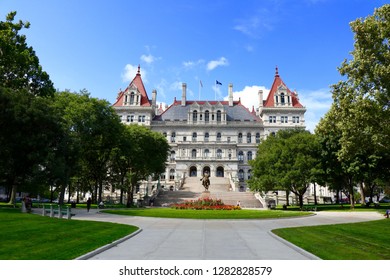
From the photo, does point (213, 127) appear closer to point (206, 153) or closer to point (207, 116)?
point (207, 116)

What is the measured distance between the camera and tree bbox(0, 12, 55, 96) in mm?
29873

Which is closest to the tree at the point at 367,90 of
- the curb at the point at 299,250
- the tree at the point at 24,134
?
the curb at the point at 299,250

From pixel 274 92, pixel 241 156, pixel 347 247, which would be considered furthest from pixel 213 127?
pixel 347 247

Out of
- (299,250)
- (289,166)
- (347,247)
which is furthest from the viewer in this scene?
(289,166)

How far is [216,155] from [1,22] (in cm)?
5494

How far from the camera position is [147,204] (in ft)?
161

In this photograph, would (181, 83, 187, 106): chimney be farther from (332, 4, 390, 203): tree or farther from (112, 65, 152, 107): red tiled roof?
(332, 4, 390, 203): tree

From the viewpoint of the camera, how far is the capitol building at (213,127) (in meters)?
77.3

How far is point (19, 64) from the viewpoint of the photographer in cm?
3083

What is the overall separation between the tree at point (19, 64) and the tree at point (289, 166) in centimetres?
2970

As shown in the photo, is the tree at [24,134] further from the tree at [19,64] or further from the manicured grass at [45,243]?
the manicured grass at [45,243]

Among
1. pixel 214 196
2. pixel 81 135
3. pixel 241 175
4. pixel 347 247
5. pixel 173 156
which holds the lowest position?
pixel 347 247

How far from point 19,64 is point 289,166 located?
112ft
